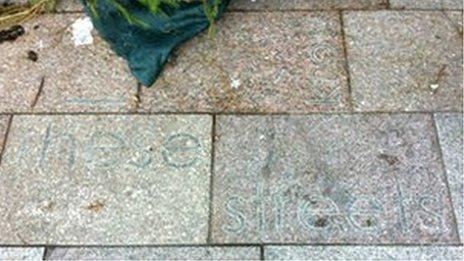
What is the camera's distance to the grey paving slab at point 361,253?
3.21 meters

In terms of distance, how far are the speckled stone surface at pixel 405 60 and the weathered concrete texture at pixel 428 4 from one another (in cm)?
7

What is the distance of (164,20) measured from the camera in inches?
155

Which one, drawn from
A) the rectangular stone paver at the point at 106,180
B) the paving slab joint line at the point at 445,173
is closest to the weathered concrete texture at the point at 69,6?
the rectangular stone paver at the point at 106,180

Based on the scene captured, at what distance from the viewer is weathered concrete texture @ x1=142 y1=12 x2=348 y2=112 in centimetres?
380

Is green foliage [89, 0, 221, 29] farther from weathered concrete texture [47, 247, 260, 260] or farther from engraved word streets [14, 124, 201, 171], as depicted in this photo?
weathered concrete texture [47, 247, 260, 260]

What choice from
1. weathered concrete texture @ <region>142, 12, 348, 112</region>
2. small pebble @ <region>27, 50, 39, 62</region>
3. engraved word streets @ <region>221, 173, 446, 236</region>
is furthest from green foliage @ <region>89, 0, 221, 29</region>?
engraved word streets @ <region>221, 173, 446, 236</region>

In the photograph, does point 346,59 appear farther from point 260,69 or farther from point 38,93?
point 38,93

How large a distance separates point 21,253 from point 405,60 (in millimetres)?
2447

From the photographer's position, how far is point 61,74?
13.0 ft

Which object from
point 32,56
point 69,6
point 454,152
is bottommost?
point 454,152

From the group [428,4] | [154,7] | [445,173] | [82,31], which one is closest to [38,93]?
[82,31]

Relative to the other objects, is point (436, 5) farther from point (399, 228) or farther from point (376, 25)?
point (399, 228)

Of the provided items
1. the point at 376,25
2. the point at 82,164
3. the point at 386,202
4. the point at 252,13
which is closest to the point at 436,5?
the point at 376,25

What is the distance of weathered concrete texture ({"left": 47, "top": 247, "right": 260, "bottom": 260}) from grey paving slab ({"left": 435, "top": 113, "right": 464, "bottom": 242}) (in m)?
1.07
